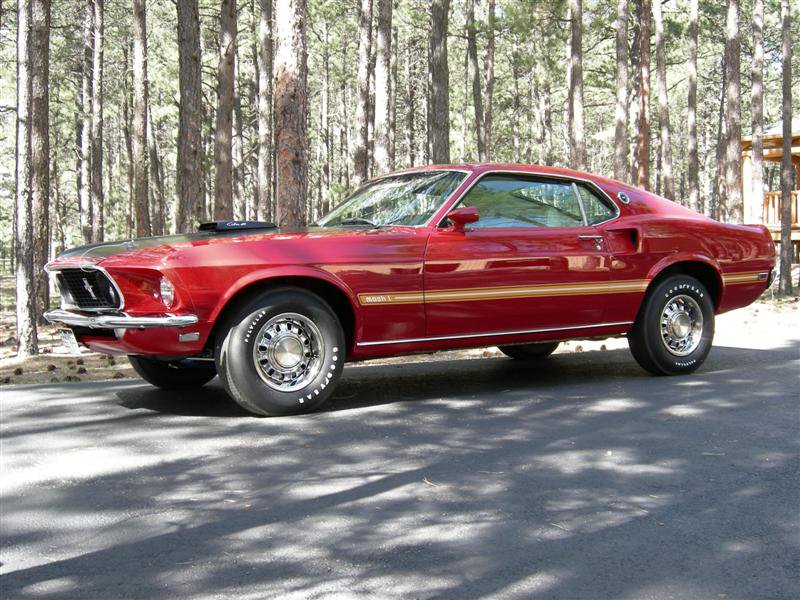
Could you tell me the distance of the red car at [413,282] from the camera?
5703 mm

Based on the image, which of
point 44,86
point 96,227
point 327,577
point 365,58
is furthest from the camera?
point 96,227

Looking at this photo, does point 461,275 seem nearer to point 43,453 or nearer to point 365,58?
point 43,453

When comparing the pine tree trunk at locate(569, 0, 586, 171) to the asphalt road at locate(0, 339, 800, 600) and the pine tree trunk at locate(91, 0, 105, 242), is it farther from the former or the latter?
the asphalt road at locate(0, 339, 800, 600)

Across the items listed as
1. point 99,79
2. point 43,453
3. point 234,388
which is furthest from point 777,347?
point 99,79

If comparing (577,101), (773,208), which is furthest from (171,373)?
(773,208)

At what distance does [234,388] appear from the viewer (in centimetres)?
579

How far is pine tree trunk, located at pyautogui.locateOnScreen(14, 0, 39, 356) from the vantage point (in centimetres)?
1155

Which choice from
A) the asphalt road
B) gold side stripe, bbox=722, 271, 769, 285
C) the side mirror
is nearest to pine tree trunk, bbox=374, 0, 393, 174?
gold side stripe, bbox=722, 271, 769, 285

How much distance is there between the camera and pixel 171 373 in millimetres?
7090

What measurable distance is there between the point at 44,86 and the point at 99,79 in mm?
16082

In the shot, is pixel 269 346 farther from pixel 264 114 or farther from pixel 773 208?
pixel 773 208

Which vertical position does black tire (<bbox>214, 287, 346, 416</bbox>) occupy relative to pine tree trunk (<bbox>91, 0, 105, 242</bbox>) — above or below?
below

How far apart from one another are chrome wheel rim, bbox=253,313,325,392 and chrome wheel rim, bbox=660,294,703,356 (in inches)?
126

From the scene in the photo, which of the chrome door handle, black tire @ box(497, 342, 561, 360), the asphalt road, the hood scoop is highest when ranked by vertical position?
the hood scoop
